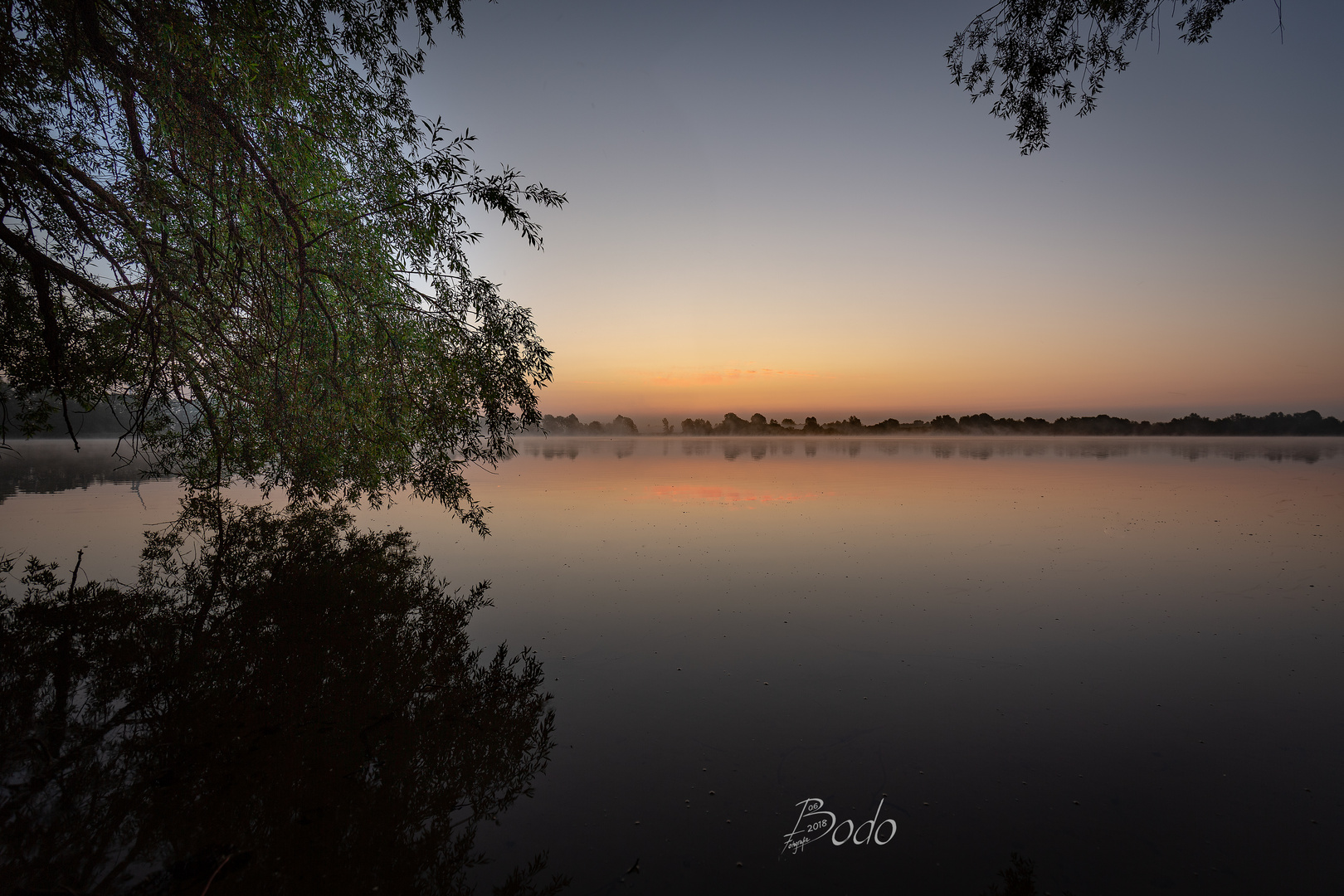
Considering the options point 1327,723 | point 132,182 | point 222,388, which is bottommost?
point 1327,723

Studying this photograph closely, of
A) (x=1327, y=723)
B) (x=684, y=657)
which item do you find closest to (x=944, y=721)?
(x=684, y=657)

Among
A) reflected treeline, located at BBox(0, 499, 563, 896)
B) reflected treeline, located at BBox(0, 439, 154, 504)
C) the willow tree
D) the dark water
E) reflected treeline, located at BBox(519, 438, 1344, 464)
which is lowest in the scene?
reflected treeline, located at BBox(519, 438, 1344, 464)

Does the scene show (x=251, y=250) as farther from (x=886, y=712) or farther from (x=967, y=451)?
(x=967, y=451)

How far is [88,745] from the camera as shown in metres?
4.65

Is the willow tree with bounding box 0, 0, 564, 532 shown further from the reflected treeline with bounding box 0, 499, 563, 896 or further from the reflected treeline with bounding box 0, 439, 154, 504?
the reflected treeline with bounding box 0, 439, 154, 504

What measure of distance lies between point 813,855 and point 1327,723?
18.5 ft

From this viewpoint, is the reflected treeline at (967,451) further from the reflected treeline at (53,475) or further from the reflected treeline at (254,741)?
the reflected treeline at (254,741)

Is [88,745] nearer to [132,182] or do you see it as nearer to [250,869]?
[250,869]
